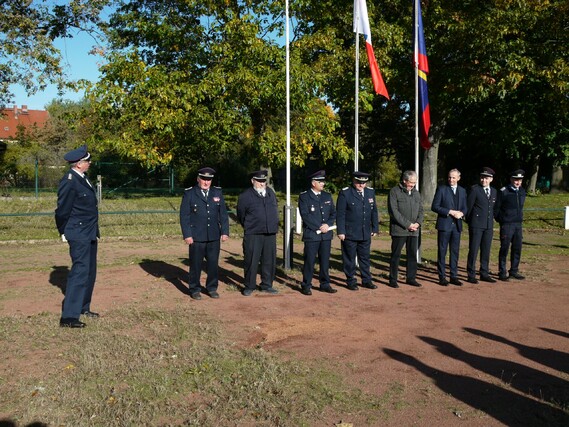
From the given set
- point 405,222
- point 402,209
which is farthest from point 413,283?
point 402,209

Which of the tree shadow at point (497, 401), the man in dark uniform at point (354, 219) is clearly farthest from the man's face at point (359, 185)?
the tree shadow at point (497, 401)

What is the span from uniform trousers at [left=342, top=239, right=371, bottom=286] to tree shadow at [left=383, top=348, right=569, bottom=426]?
4020mm

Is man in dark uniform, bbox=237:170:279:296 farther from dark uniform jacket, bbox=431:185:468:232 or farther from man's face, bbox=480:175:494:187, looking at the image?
man's face, bbox=480:175:494:187

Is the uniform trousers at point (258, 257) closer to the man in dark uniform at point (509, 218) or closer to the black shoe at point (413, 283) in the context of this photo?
the black shoe at point (413, 283)

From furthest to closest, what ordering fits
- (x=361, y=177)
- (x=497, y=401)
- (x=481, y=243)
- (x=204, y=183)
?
1. (x=481, y=243)
2. (x=361, y=177)
3. (x=204, y=183)
4. (x=497, y=401)

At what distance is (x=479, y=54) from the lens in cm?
1958

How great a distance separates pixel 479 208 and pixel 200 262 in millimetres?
4857

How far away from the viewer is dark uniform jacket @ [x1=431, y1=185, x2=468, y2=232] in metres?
10.2

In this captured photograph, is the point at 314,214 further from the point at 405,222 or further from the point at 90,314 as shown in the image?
the point at 90,314

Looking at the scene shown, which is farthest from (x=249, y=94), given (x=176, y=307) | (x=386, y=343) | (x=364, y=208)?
(x=386, y=343)

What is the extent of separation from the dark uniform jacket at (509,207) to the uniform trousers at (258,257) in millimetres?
4144

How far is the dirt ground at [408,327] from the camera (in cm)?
489

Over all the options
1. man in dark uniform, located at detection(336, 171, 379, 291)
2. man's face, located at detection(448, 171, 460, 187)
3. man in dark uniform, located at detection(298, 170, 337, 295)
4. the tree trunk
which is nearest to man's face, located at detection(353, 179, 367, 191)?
man in dark uniform, located at detection(336, 171, 379, 291)

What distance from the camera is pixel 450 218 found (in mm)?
10258
